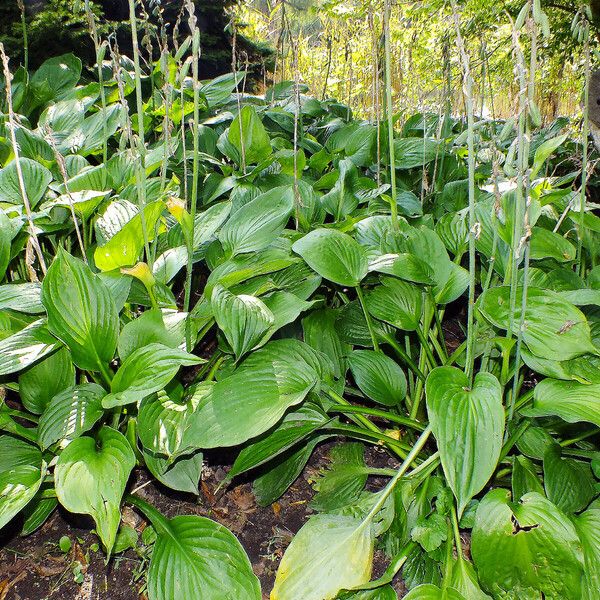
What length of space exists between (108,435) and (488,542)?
0.86m

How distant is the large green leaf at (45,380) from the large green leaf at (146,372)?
0.23 m

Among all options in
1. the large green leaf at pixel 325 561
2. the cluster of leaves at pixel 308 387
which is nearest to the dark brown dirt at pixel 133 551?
the cluster of leaves at pixel 308 387

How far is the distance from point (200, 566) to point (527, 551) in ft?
2.26

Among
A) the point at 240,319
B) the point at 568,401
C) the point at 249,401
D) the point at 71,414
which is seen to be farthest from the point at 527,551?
the point at 71,414

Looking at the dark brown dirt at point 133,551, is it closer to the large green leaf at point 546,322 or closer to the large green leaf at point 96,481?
the large green leaf at point 96,481

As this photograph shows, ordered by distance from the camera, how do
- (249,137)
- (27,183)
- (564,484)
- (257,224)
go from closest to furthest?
(564,484)
(257,224)
(27,183)
(249,137)

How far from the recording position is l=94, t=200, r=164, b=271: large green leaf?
1.47 meters

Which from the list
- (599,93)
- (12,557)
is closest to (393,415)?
(12,557)

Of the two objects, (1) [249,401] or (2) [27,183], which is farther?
(2) [27,183]

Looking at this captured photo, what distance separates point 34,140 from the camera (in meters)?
2.38

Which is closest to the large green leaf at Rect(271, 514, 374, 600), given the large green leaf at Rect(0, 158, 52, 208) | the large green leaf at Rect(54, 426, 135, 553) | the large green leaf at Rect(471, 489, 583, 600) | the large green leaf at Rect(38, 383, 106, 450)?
the large green leaf at Rect(471, 489, 583, 600)

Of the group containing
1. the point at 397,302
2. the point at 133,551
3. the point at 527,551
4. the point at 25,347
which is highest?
the point at 25,347

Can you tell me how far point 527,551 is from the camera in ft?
3.67

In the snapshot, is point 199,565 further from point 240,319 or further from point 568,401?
point 568,401
